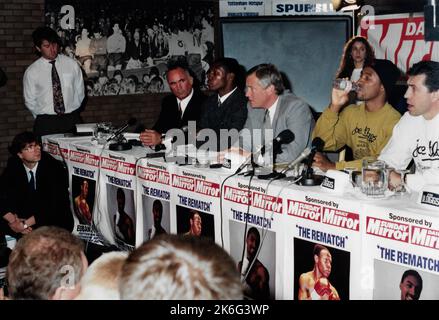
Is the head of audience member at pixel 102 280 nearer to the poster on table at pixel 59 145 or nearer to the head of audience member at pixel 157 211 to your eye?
the head of audience member at pixel 157 211

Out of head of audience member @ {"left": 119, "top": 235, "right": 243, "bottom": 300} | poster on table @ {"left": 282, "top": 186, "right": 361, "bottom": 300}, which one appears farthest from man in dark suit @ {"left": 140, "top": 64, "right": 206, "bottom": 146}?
head of audience member @ {"left": 119, "top": 235, "right": 243, "bottom": 300}

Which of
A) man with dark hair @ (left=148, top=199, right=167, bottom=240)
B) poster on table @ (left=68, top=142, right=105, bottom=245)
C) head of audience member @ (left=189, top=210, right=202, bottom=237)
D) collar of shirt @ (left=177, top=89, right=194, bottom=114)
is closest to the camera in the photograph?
head of audience member @ (left=189, top=210, right=202, bottom=237)

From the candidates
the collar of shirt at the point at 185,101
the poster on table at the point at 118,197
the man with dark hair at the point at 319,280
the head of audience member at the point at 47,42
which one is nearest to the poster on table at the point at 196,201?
the poster on table at the point at 118,197

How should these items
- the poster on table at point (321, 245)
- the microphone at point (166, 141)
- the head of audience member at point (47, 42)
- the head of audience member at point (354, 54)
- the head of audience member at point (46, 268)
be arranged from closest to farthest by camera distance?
the head of audience member at point (46, 268)
the poster on table at point (321, 245)
the microphone at point (166, 141)
the head of audience member at point (354, 54)
the head of audience member at point (47, 42)

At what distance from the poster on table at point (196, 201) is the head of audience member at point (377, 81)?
102cm

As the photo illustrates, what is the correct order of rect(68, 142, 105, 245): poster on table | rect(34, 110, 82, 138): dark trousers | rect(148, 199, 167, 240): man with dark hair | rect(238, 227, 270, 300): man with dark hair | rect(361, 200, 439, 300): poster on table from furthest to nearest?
rect(34, 110, 82, 138): dark trousers
rect(68, 142, 105, 245): poster on table
rect(148, 199, 167, 240): man with dark hair
rect(238, 227, 270, 300): man with dark hair
rect(361, 200, 439, 300): poster on table

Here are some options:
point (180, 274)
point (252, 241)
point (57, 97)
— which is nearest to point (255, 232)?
point (252, 241)

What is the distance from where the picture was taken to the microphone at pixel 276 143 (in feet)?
11.0

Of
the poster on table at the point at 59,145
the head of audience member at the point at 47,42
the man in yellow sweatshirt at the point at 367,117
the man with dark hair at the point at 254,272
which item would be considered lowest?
the man with dark hair at the point at 254,272

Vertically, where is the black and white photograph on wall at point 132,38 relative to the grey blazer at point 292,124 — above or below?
above

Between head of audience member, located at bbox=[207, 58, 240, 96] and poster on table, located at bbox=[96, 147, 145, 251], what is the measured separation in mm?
711

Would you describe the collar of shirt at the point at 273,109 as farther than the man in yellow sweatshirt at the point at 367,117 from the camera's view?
Yes

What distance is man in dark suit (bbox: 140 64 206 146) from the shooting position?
5062mm

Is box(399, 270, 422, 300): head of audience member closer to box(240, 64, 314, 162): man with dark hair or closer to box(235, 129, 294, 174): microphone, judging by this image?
box(235, 129, 294, 174): microphone
